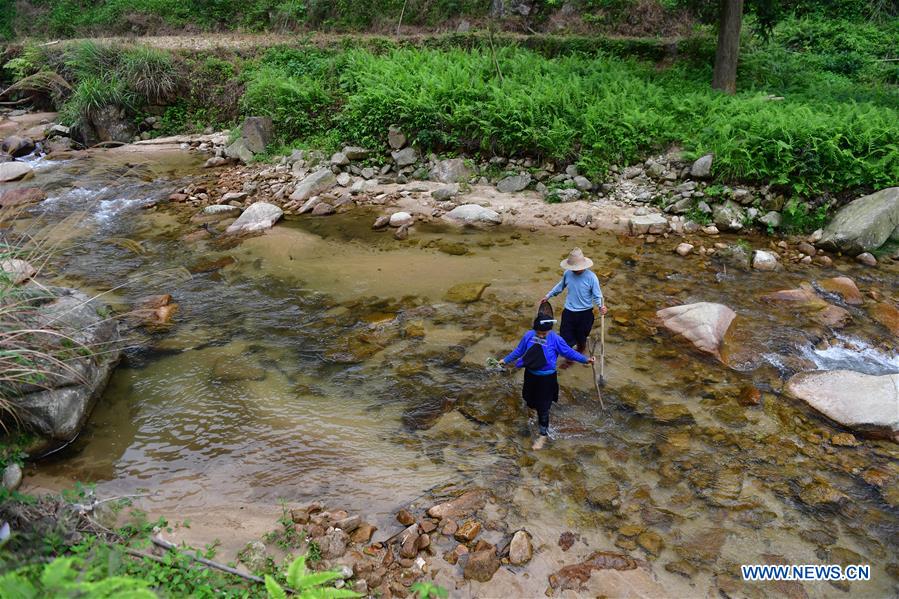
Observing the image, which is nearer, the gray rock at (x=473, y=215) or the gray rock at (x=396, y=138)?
the gray rock at (x=473, y=215)

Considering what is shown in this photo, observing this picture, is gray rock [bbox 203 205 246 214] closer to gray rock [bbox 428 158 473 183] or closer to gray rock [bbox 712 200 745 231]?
gray rock [bbox 428 158 473 183]

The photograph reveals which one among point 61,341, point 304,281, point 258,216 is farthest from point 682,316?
point 258,216

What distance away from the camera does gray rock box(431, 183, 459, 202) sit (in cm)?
1290

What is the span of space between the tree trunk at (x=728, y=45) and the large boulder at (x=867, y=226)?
17.6 ft

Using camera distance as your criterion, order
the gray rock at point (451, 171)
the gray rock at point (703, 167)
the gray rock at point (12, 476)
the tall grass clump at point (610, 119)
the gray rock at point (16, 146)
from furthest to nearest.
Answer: the gray rock at point (16, 146)
the gray rock at point (451, 171)
the gray rock at point (703, 167)
the tall grass clump at point (610, 119)
the gray rock at point (12, 476)

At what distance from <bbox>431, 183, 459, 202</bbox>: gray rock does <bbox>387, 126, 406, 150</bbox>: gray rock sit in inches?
86.6

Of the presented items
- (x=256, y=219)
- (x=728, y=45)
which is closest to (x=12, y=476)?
(x=256, y=219)

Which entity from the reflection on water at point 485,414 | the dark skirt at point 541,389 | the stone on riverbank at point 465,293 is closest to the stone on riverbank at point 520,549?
the reflection on water at point 485,414

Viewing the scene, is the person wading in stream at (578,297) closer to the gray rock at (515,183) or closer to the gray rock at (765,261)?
the gray rock at (765,261)

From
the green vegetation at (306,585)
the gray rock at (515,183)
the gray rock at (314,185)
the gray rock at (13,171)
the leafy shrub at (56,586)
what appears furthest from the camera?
the gray rock at (13,171)

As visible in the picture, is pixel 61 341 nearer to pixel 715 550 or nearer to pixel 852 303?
pixel 715 550

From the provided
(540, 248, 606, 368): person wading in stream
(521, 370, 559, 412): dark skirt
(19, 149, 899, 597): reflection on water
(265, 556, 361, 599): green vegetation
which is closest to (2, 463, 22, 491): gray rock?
(19, 149, 899, 597): reflection on water

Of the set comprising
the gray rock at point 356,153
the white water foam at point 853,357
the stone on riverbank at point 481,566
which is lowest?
the white water foam at point 853,357

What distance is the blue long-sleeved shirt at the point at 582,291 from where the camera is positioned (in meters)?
6.94
